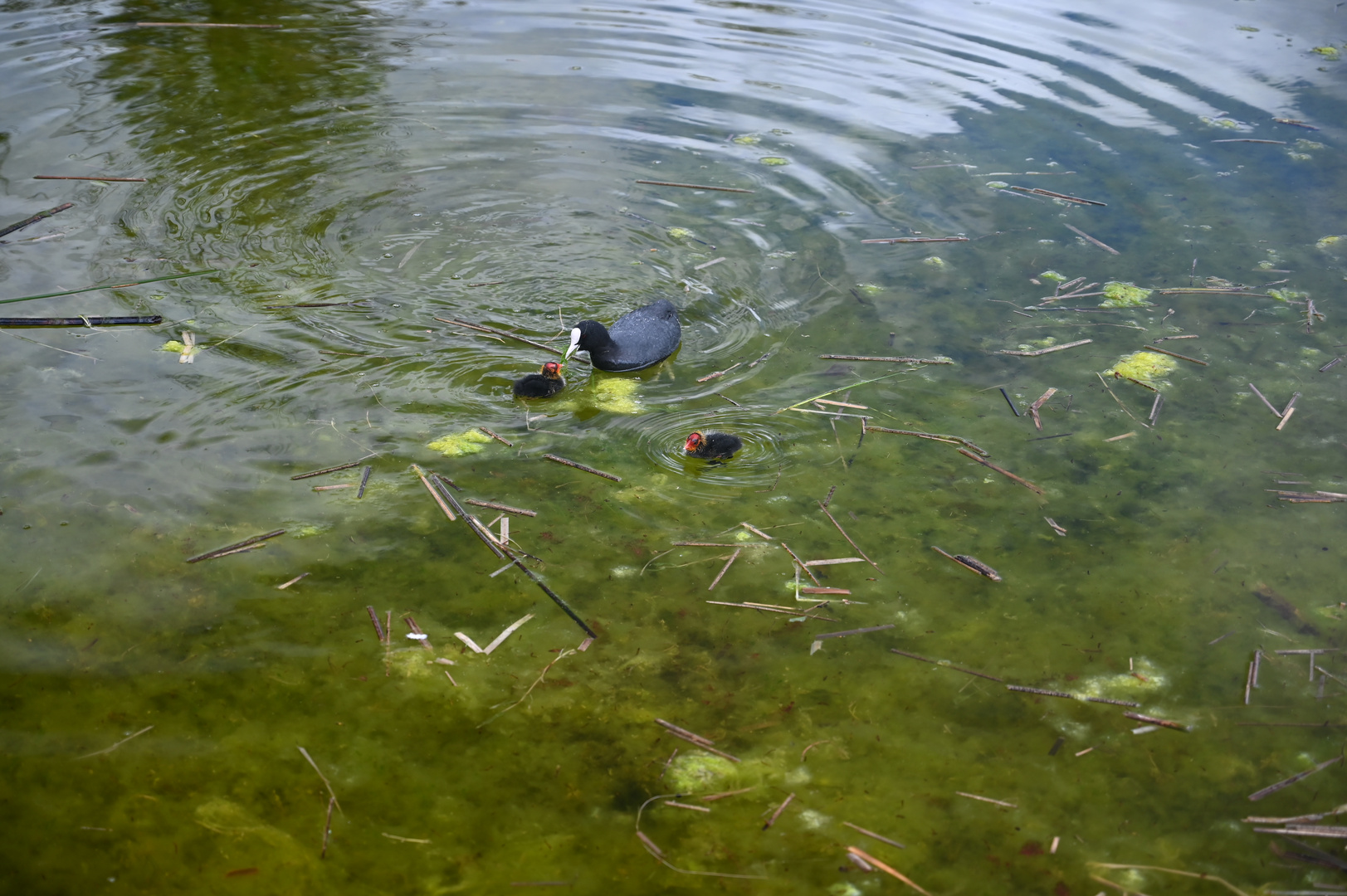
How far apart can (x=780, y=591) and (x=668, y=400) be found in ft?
5.37

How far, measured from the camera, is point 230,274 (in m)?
5.75

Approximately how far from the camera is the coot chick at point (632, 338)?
207 inches

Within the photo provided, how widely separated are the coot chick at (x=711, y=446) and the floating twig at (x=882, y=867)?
2.02m

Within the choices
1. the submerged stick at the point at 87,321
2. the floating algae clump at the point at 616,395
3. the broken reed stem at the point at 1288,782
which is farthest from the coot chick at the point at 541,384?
the broken reed stem at the point at 1288,782

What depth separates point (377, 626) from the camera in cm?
356

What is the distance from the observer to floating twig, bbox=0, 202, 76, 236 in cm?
593

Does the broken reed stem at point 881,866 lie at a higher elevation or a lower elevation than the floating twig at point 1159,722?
lower

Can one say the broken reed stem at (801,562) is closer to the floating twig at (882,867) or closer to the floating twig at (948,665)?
the floating twig at (948,665)

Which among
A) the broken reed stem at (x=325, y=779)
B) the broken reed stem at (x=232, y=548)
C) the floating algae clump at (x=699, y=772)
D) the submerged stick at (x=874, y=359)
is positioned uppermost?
the submerged stick at (x=874, y=359)

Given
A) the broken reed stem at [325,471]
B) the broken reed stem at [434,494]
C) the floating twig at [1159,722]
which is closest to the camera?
the floating twig at [1159,722]

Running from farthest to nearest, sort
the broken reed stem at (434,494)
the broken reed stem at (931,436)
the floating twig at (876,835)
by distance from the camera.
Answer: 1. the broken reed stem at (931,436)
2. the broken reed stem at (434,494)
3. the floating twig at (876,835)

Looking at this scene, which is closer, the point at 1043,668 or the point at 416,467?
the point at 1043,668

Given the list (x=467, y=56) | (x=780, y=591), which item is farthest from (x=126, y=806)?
(x=467, y=56)

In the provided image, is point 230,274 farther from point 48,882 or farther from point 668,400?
point 48,882
